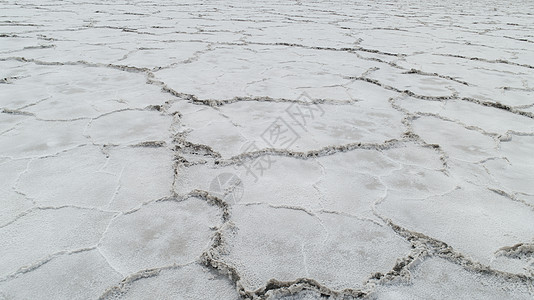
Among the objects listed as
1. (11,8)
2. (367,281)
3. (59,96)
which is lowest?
(367,281)

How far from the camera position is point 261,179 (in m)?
1.06

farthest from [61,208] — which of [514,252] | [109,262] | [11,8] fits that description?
[11,8]

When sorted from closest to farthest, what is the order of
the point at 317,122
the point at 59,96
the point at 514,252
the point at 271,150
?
the point at 514,252
the point at 271,150
the point at 317,122
the point at 59,96

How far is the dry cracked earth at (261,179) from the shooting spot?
0.72 metres

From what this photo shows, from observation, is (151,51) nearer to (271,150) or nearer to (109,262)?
(271,150)

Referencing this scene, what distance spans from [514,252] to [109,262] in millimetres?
881

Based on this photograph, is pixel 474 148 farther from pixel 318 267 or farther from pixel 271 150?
pixel 318 267

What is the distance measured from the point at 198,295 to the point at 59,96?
137 centimetres

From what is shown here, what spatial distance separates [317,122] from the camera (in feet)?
4.79

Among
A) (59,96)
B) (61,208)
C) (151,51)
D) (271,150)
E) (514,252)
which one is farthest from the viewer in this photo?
(151,51)

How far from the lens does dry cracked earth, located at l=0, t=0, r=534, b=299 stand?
725mm

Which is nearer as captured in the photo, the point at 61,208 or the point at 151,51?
the point at 61,208

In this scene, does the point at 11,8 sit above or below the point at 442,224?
above

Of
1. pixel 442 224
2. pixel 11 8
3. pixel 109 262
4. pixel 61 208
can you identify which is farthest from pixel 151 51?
pixel 11 8
